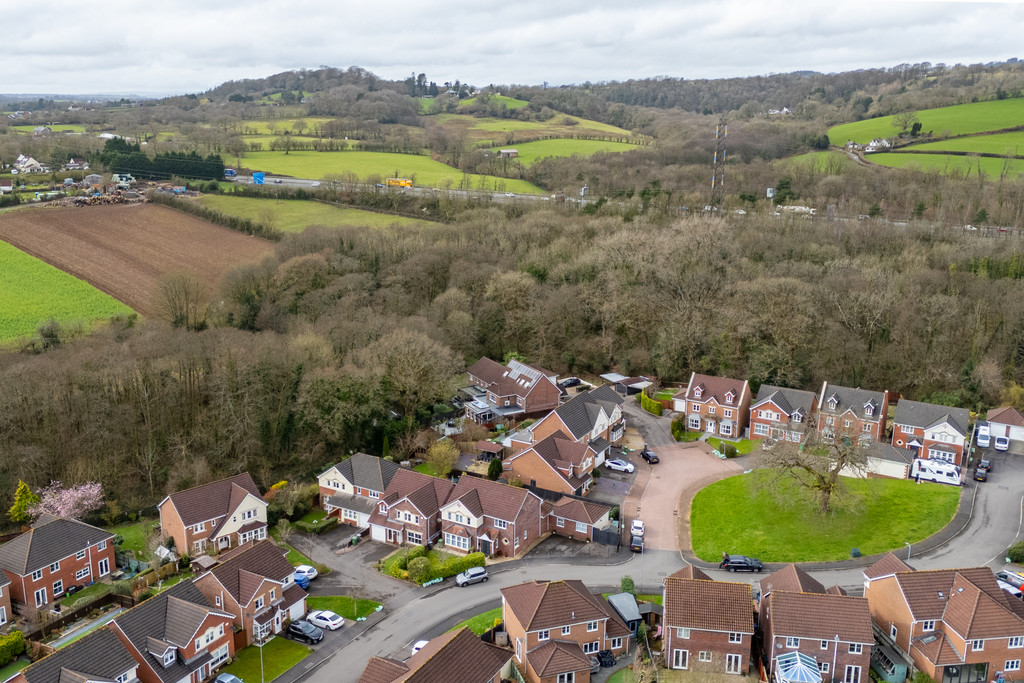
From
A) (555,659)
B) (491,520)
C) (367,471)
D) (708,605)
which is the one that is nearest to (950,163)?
(491,520)

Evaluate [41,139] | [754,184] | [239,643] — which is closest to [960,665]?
[239,643]

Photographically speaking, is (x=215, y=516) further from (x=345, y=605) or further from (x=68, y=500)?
(x=345, y=605)

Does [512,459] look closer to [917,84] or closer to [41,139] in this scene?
[41,139]

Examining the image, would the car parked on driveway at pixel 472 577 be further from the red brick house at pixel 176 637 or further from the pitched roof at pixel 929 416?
the pitched roof at pixel 929 416

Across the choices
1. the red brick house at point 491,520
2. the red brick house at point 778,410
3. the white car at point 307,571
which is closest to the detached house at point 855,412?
the red brick house at point 778,410

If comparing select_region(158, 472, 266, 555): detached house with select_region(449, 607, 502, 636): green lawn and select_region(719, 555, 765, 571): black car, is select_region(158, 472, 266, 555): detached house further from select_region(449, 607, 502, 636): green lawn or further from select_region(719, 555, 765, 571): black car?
select_region(719, 555, 765, 571): black car

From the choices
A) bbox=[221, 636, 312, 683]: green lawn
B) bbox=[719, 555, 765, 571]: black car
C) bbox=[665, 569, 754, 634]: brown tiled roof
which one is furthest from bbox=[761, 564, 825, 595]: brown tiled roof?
bbox=[221, 636, 312, 683]: green lawn
